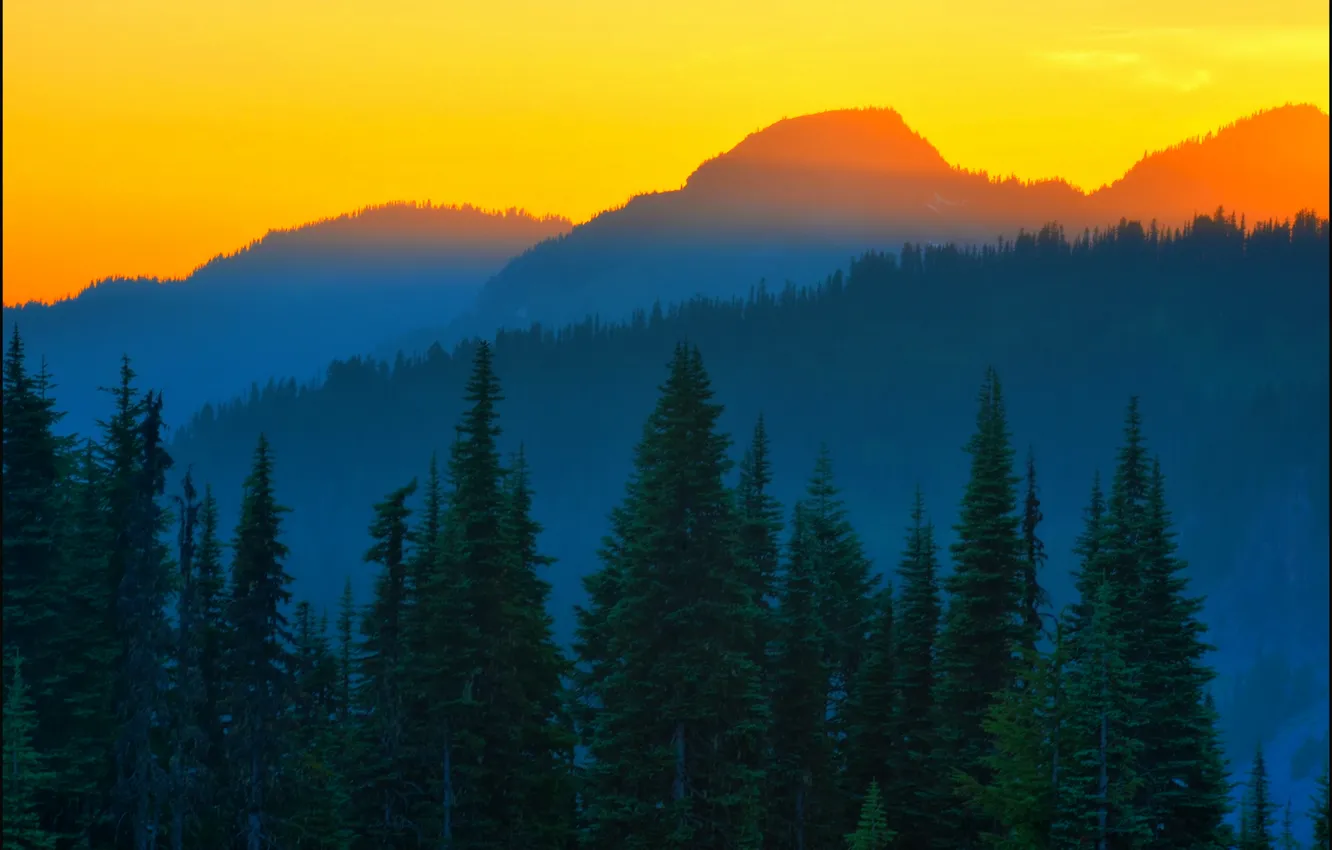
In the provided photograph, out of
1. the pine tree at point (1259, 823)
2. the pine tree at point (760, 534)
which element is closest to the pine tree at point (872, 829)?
the pine tree at point (760, 534)

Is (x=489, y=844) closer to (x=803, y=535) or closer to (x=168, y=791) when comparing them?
(x=168, y=791)

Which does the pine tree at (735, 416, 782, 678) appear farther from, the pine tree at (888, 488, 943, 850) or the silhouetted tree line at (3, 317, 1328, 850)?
the pine tree at (888, 488, 943, 850)

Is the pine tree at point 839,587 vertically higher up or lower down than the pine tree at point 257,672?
higher up

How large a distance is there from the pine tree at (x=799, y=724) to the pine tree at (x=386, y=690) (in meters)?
10.3

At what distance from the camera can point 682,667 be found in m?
43.1

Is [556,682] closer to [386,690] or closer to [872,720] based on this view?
[386,690]

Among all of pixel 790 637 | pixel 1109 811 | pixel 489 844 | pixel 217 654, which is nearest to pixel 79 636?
pixel 217 654

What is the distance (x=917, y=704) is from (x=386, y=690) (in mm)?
15320

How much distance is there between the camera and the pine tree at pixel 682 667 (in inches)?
1702

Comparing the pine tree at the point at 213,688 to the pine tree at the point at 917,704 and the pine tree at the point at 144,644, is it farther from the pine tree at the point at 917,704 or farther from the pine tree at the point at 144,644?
the pine tree at the point at 917,704

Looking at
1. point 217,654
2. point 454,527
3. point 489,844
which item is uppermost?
point 454,527

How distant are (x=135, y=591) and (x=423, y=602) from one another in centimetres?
806

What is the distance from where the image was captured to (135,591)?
1629 inches

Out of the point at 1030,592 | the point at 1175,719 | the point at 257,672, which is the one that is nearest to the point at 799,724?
the point at 1030,592
